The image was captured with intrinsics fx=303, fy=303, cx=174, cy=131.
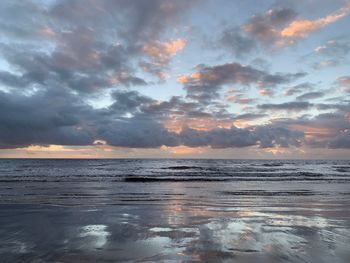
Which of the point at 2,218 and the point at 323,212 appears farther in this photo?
the point at 323,212

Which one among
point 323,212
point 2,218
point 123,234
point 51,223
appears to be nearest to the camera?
point 123,234

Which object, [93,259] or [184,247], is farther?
[184,247]

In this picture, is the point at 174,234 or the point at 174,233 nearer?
the point at 174,234

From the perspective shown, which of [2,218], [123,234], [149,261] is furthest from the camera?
[2,218]

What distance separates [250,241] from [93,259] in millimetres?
4094

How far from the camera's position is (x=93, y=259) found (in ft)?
21.6

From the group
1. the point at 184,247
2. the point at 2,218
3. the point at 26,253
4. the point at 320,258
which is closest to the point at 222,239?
the point at 184,247

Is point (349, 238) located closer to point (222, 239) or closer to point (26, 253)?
point (222, 239)

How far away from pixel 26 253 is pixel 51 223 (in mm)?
3712

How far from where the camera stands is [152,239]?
838 cm

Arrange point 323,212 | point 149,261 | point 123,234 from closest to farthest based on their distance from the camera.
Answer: point 149,261 → point 123,234 → point 323,212

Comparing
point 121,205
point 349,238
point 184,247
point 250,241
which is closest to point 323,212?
point 349,238

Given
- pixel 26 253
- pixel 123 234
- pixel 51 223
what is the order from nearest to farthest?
pixel 26 253 → pixel 123 234 → pixel 51 223

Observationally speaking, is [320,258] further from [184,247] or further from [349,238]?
[184,247]
